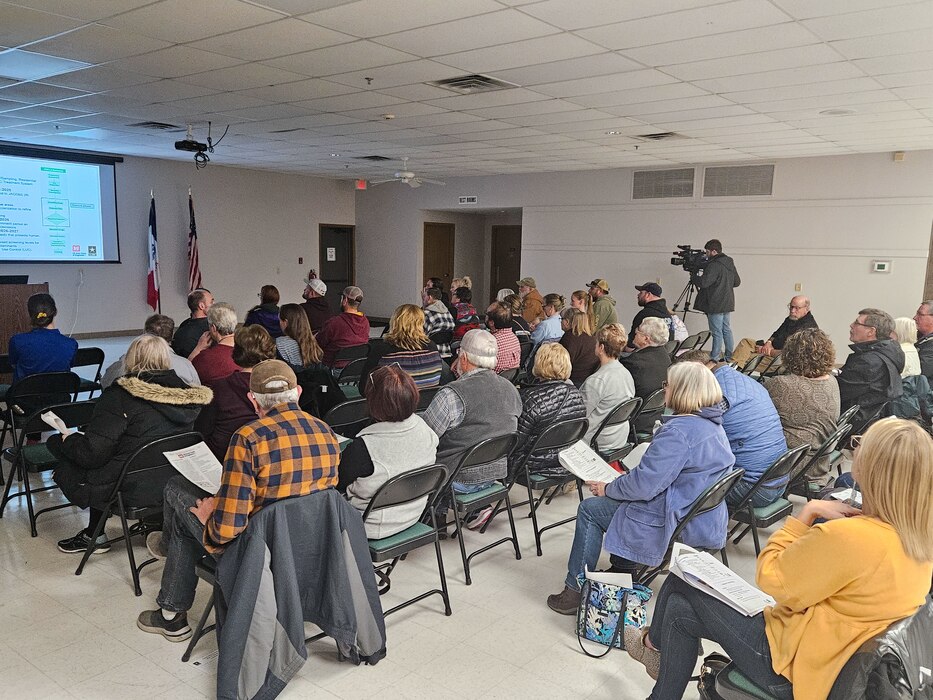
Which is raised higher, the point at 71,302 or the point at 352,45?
the point at 352,45

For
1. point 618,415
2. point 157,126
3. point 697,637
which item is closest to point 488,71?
point 618,415

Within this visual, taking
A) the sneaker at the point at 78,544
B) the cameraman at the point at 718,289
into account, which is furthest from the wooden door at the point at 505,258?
the sneaker at the point at 78,544

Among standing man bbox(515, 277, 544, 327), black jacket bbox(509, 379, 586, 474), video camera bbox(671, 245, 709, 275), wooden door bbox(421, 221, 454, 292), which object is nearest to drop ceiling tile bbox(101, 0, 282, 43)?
black jacket bbox(509, 379, 586, 474)

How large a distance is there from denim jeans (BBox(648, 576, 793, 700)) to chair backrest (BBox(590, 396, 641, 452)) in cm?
175

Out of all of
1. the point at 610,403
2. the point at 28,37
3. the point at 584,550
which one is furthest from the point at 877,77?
the point at 28,37

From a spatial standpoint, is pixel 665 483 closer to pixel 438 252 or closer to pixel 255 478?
pixel 255 478

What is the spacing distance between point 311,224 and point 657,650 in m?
13.4

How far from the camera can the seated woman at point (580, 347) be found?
5684mm

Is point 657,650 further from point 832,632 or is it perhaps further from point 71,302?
point 71,302

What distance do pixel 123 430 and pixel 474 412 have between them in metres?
1.64

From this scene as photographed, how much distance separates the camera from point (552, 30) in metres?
4.22

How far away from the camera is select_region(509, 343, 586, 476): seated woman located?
3.84m

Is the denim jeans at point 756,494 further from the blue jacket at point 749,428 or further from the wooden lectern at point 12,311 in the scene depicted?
the wooden lectern at point 12,311

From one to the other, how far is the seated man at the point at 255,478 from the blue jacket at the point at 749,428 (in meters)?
2.04
